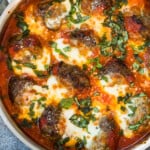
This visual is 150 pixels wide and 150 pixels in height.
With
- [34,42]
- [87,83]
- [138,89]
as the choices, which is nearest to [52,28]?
[34,42]

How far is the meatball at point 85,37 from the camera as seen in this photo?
3.15m

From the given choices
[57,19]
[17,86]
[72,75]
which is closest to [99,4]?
[57,19]

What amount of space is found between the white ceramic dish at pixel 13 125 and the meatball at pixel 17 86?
0.10 meters

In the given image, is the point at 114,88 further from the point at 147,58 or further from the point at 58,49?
the point at 58,49

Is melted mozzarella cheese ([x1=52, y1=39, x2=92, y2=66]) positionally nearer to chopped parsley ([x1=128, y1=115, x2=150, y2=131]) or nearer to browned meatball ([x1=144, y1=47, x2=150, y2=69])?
browned meatball ([x1=144, y1=47, x2=150, y2=69])

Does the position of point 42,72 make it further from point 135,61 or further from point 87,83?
point 135,61

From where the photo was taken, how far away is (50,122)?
122 inches

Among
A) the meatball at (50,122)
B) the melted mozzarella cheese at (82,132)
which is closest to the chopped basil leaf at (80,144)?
the melted mozzarella cheese at (82,132)

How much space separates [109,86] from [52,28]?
51 centimetres

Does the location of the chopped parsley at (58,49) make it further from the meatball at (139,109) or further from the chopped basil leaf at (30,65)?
the meatball at (139,109)

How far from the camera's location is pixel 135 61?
321 centimetres

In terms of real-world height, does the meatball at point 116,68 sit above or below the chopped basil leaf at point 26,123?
above

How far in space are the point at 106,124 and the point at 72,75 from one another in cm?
37

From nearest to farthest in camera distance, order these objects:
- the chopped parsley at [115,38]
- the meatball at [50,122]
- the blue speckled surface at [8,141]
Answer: the meatball at [50,122] → the chopped parsley at [115,38] → the blue speckled surface at [8,141]
